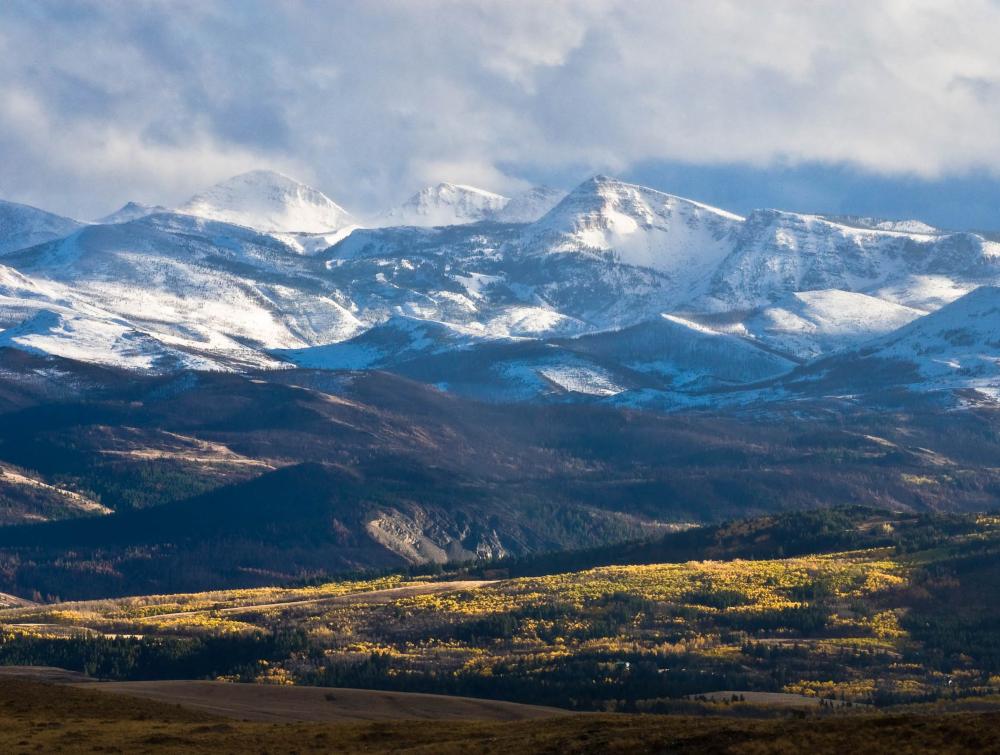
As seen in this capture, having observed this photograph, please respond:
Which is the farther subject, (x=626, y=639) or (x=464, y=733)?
(x=626, y=639)

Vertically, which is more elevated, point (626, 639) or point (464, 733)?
point (626, 639)

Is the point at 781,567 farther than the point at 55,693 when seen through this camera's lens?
Yes

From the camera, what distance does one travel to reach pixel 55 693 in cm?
10112

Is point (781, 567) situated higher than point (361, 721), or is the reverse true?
point (781, 567)

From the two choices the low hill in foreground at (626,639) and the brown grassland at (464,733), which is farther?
the low hill in foreground at (626,639)

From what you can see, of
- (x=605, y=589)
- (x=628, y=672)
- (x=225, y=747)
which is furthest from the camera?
(x=605, y=589)

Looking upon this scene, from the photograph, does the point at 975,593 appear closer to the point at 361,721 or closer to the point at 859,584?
the point at 859,584

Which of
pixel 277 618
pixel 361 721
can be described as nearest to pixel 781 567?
pixel 277 618

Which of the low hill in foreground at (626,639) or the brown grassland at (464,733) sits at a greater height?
the low hill in foreground at (626,639)

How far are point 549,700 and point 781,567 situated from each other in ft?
246

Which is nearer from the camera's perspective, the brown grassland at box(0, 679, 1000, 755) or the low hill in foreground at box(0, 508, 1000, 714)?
the brown grassland at box(0, 679, 1000, 755)

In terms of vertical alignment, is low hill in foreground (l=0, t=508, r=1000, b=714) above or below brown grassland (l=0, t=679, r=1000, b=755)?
above

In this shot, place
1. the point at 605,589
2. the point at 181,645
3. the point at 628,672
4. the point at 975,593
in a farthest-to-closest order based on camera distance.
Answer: the point at 605,589
the point at 975,593
the point at 181,645
the point at 628,672

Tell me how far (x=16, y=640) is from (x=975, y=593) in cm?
8939
